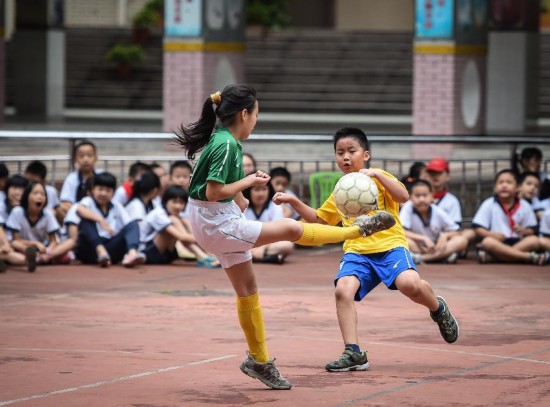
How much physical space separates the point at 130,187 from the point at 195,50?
901 cm

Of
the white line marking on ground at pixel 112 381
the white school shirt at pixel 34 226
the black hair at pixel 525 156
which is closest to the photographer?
the white line marking on ground at pixel 112 381

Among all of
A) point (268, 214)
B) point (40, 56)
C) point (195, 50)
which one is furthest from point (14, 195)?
point (40, 56)

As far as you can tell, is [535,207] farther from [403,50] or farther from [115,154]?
[403,50]

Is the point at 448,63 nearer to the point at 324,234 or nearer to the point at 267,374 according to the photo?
the point at 324,234

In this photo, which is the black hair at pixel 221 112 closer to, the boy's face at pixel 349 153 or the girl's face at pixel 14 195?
the boy's face at pixel 349 153

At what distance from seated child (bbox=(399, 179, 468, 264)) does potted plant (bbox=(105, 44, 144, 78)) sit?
66.8 ft

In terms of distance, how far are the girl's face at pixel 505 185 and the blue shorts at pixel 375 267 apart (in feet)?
20.4

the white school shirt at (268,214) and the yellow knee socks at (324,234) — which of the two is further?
the white school shirt at (268,214)

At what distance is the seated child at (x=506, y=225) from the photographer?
14.9 meters

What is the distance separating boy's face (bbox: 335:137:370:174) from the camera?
870 cm

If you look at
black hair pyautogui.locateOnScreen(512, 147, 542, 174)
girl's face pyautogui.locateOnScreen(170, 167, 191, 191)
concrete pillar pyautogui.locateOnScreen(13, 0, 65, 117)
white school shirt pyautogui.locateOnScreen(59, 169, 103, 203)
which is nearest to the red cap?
black hair pyautogui.locateOnScreen(512, 147, 542, 174)

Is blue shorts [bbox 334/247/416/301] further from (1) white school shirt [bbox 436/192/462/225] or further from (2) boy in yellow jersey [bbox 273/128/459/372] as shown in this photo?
(1) white school shirt [bbox 436/192/462/225]

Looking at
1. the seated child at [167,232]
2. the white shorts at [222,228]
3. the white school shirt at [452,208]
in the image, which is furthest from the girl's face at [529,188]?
the white shorts at [222,228]

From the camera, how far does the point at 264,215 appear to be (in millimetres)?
14867
